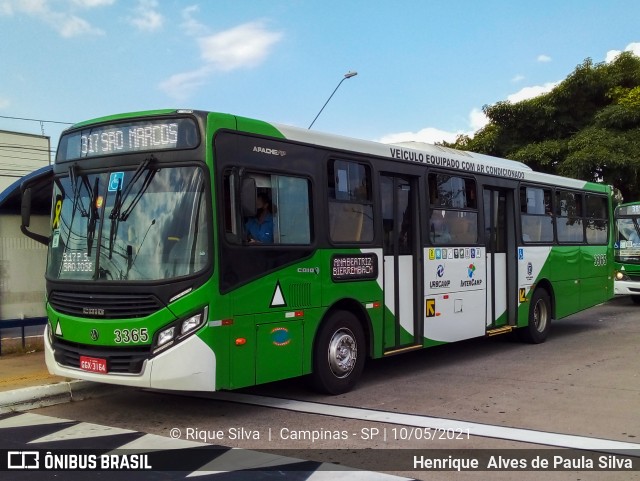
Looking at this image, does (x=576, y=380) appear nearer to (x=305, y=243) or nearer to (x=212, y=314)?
(x=305, y=243)

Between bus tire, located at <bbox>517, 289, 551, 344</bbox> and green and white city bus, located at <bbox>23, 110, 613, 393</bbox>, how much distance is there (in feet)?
9.64

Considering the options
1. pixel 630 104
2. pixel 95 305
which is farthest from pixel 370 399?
pixel 630 104

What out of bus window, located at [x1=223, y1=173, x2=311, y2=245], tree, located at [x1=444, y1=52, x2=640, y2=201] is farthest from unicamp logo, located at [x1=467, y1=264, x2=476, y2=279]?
tree, located at [x1=444, y1=52, x2=640, y2=201]

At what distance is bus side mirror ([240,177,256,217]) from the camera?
6898 mm

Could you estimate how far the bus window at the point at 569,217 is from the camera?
13359 millimetres

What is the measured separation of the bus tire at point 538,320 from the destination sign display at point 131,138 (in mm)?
7940

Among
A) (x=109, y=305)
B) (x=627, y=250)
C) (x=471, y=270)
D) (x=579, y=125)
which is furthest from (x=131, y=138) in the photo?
(x=579, y=125)

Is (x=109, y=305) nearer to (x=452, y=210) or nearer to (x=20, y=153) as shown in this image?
(x=452, y=210)

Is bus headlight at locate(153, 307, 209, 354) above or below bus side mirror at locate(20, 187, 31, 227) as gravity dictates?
below

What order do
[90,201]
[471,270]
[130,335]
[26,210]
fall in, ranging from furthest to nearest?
[471,270] < [26,210] < [90,201] < [130,335]

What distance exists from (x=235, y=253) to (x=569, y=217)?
9044 mm

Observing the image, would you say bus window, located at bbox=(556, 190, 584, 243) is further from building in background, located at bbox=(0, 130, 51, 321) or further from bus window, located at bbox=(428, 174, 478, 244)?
building in background, located at bbox=(0, 130, 51, 321)

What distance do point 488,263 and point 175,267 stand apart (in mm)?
6283

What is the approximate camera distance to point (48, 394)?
798 centimetres
